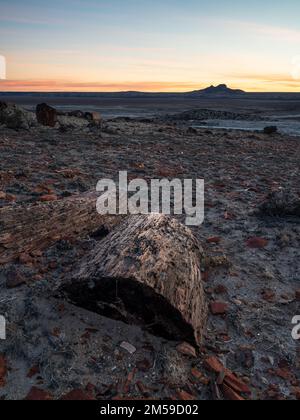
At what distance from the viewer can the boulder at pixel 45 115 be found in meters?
16.6

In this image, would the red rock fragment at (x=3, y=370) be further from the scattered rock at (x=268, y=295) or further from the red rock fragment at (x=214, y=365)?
the scattered rock at (x=268, y=295)

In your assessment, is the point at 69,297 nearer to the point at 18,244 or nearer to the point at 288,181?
the point at 18,244

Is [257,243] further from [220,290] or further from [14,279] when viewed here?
[14,279]

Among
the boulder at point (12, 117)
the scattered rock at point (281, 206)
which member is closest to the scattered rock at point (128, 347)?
the scattered rock at point (281, 206)

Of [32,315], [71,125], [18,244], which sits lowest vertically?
[32,315]

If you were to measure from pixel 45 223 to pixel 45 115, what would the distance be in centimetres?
1247

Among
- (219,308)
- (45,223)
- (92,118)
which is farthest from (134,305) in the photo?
(92,118)

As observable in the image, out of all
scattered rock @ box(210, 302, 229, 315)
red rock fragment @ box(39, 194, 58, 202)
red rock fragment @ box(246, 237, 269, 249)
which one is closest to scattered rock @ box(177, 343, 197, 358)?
scattered rock @ box(210, 302, 229, 315)

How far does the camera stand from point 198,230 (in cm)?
660

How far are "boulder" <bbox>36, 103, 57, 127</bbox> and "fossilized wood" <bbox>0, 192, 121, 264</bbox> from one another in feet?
37.9

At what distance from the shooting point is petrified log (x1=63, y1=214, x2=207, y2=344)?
3.68 meters

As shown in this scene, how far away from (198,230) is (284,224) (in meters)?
1.51

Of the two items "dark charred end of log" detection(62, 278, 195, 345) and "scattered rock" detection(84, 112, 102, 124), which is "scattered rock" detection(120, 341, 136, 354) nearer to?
"dark charred end of log" detection(62, 278, 195, 345)
